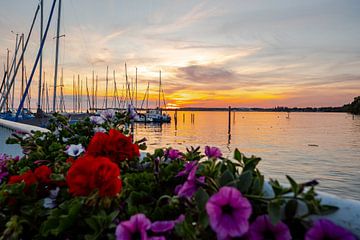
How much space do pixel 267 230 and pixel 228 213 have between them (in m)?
0.12

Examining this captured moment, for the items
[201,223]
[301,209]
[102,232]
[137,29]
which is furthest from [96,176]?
[137,29]

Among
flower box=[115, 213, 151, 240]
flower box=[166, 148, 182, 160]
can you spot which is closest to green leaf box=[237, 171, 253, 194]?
flower box=[115, 213, 151, 240]

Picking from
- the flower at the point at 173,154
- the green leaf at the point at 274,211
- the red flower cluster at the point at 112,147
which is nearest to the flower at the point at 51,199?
the red flower cluster at the point at 112,147

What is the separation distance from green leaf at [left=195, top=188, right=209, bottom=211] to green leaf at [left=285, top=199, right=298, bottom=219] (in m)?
0.20

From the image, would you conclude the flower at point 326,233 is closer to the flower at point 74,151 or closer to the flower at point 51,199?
the flower at point 51,199

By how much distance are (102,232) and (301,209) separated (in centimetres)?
57

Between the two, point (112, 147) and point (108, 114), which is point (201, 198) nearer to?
point (112, 147)

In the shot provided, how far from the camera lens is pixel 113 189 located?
1018mm

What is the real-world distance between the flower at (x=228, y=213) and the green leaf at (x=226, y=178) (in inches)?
4.7

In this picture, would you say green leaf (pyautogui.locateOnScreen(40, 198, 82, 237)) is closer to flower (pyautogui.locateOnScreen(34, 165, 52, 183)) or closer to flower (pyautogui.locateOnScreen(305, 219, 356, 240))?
flower (pyautogui.locateOnScreen(34, 165, 52, 183))

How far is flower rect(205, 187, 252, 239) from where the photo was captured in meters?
Result: 0.76

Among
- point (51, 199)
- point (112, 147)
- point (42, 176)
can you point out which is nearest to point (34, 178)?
point (42, 176)

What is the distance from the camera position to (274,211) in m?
0.79

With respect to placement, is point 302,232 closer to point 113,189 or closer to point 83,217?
point 113,189
